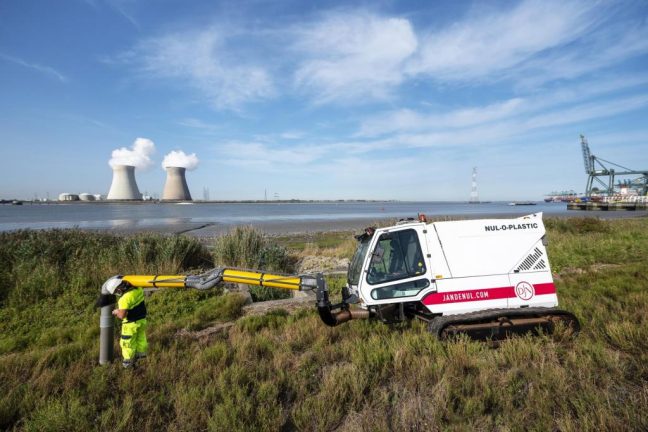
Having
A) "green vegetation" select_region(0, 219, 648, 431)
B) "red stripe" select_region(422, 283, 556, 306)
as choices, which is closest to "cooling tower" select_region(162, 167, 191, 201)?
"green vegetation" select_region(0, 219, 648, 431)

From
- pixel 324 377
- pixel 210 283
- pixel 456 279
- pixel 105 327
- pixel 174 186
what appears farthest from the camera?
pixel 174 186

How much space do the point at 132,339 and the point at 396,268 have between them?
14.0 feet

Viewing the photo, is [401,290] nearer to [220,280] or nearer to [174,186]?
[220,280]

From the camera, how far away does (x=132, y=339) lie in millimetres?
5172

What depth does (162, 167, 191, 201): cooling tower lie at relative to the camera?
148 meters

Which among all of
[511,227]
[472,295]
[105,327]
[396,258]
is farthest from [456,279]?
[105,327]

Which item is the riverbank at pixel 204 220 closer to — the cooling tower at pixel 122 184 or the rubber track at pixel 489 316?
the rubber track at pixel 489 316

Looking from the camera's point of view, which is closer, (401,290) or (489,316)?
(489,316)

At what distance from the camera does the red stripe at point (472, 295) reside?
5.97 meters

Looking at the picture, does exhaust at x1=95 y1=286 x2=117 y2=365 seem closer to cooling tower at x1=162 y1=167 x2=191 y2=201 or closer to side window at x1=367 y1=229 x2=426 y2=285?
side window at x1=367 y1=229 x2=426 y2=285

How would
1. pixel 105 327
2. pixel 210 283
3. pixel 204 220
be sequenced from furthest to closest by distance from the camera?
pixel 204 220 < pixel 210 283 < pixel 105 327

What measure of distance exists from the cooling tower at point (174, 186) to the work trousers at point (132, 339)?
506 ft

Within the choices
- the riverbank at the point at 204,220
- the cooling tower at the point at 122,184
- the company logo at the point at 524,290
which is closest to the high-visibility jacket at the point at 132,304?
the company logo at the point at 524,290

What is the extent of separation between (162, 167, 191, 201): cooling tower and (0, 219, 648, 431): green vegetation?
151 meters
